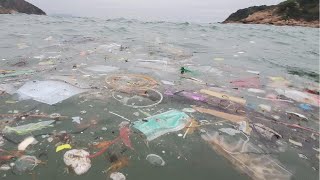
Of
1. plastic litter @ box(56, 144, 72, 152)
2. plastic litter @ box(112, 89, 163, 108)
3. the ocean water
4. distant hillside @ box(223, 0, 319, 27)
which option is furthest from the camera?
distant hillside @ box(223, 0, 319, 27)

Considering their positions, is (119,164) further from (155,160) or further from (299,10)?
Answer: (299,10)

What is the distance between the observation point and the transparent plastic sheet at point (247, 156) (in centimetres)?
230

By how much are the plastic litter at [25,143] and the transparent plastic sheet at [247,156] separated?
1516 millimetres

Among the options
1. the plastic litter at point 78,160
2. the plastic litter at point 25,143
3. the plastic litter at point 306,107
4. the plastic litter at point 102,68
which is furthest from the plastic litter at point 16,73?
the plastic litter at point 306,107

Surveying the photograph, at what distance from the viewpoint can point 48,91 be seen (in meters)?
3.64

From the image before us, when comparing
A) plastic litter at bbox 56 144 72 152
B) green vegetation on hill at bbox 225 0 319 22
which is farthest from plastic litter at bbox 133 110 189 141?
green vegetation on hill at bbox 225 0 319 22

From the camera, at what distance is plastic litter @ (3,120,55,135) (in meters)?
2.62

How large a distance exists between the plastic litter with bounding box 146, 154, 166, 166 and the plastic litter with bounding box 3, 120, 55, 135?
1.07 metres

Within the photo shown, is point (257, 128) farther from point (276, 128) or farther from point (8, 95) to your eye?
point (8, 95)

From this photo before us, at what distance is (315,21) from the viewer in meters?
35.3

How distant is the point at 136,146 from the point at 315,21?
38858 mm

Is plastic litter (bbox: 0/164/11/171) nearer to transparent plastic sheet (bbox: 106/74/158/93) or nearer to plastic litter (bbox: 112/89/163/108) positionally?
plastic litter (bbox: 112/89/163/108)

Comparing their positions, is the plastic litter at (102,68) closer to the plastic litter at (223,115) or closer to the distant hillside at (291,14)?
the plastic litter at (223,115)

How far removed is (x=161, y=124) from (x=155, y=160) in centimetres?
61
